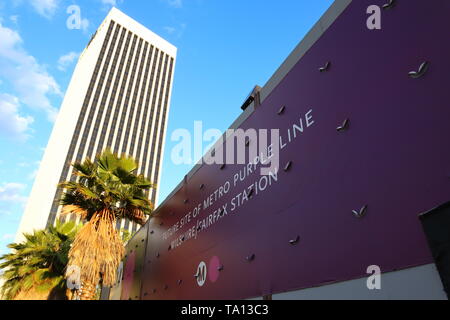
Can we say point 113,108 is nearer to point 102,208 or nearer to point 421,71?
point 102,208

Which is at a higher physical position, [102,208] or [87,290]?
[102,208]

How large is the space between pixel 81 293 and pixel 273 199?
25.5 feet

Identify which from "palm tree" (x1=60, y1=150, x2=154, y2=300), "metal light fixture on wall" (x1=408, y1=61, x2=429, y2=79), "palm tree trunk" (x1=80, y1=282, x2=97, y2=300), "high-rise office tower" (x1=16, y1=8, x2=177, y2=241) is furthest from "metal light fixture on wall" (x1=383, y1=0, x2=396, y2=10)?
"high-rise office tower" (x1=16, y1=8, x2=177, y2=241)

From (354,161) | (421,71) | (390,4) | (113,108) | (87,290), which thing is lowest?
(87,290)

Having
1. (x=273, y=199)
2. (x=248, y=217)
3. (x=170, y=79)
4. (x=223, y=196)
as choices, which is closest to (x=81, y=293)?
(x=223, y=196)

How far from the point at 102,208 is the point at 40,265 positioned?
5.78 m

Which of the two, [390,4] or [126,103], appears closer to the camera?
[390,4]

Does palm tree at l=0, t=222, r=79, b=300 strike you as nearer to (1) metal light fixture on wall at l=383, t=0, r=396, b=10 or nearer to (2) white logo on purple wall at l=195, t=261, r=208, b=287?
Result: (2) white logo on purple wall at l=195, t=261, r=208, b=287

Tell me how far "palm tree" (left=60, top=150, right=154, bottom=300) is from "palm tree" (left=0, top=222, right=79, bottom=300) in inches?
149

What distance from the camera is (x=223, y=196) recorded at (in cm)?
779

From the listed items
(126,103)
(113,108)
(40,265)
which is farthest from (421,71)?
(126,103)

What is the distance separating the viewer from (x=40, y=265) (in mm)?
13945

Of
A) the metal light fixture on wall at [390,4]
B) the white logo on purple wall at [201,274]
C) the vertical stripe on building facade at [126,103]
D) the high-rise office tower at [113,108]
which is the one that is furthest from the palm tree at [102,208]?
the vertical stripe on building facade at [126,103]
